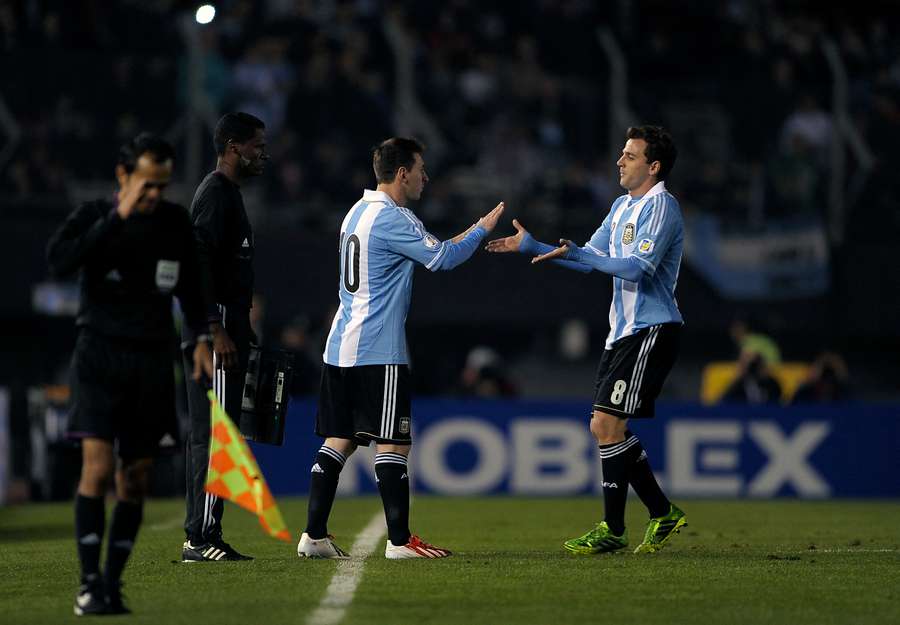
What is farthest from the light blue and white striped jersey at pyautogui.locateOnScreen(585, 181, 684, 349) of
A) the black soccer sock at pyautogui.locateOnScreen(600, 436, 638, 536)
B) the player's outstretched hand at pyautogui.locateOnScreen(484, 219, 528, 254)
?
the player's outstretched hand at pyautogui.locateOnScreen(484, 219, 528, 254)

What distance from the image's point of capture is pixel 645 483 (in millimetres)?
8594

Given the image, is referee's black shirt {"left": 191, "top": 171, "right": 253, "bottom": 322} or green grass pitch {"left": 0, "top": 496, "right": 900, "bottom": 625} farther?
referee's black shirt {"left": 191, "top": 171, "right": 253, "bottom": 322}

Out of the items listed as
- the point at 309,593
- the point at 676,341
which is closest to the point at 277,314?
the point at 676,341

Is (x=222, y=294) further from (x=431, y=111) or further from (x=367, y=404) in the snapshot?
(x=431, y=111)

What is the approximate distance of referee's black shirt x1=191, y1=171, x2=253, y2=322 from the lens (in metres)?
8.01

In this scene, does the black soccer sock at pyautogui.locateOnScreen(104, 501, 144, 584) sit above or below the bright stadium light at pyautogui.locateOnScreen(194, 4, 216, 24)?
below

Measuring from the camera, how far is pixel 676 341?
857 cm

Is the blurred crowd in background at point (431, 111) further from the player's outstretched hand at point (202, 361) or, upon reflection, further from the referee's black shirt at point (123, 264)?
the referee's black shirt at point (123, 264)

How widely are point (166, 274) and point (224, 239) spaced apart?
160 cm

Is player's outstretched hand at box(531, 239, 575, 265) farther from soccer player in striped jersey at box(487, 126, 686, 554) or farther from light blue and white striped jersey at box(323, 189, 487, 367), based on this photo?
light blue and white striped jersey at box(323, 189, 487, 367)

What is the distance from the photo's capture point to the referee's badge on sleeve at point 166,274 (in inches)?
254

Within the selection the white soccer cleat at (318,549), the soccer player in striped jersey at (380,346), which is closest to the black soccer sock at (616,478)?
the soccer player in striped jersey at (380,346)

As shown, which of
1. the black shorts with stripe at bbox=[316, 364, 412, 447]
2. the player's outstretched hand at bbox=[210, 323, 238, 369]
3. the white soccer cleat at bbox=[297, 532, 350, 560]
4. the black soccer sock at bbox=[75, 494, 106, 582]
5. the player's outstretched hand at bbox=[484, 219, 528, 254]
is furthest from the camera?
the white soccer cleat at bbox=[297, 532, 350, 560]

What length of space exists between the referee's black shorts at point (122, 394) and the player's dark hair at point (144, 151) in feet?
2.25
